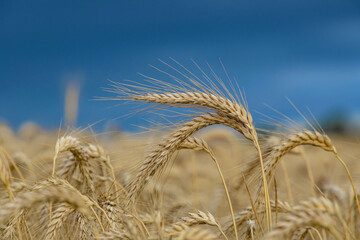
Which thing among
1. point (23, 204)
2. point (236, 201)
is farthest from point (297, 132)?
point (236, 201)

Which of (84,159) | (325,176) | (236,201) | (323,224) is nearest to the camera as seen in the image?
(323,224)

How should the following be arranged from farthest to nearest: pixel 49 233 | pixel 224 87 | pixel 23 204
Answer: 1. pixel 224 87
2. pixel 49 233
3. pixel 23 204

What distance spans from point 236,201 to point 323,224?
3.24 metres

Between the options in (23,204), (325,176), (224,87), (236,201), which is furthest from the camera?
(325,176)

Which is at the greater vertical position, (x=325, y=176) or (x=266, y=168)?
(x=266, y=168)

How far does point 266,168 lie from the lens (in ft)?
7.80

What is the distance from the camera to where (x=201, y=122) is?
2354mm

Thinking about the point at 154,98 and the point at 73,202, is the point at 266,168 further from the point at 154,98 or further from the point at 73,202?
the point at 73,202

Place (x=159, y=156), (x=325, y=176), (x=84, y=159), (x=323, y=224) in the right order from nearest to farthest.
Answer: (x=323, y=224), (x=159, y=156), (x=84, y=159), (x=325, y=176)

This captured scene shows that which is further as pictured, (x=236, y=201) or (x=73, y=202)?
(x=236, y=201)

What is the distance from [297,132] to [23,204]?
144 cm

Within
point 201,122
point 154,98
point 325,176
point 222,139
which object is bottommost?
point 325,176

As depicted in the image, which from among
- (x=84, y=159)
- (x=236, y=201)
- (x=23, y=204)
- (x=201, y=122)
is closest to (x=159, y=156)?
(x=201, y=122)

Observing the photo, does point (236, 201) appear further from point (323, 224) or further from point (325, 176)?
point (323, 224)
